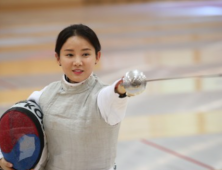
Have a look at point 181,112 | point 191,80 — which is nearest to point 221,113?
point 181,112

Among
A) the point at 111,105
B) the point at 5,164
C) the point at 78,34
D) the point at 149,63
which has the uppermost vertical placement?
the point at 149,63

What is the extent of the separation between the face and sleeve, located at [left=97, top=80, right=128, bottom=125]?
14 cm

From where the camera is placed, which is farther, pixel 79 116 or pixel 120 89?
pixel 79 116

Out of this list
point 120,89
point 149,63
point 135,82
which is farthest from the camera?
point 149,63

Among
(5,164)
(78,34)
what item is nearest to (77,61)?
(78,34)

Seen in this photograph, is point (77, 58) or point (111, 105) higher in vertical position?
point (77, 58)

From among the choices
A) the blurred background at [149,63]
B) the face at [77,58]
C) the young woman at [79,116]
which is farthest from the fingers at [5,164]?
the blurred background at [149,63]

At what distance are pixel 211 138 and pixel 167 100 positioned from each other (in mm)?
1067

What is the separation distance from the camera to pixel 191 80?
5.08 m

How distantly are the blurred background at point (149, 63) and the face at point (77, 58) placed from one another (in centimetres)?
118

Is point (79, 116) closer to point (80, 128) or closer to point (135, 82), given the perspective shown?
point (80, 128)

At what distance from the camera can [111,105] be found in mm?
1771

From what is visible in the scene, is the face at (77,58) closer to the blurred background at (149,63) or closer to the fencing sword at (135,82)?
the fencing sword at (135,82)

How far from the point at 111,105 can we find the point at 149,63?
435 centimetres
